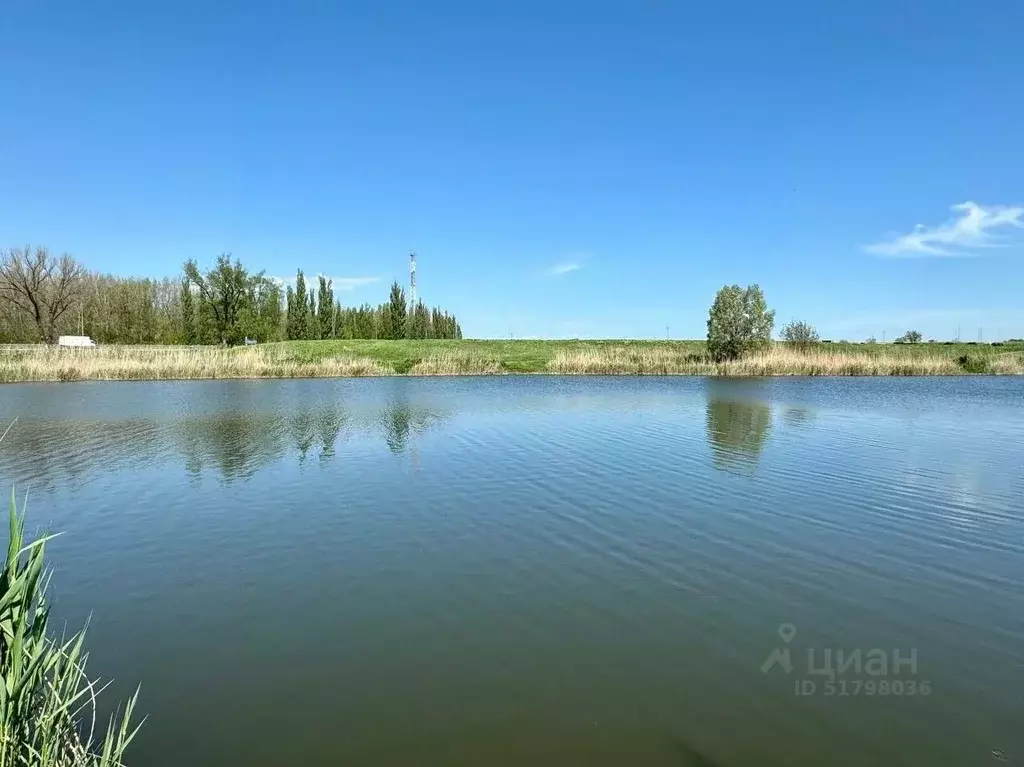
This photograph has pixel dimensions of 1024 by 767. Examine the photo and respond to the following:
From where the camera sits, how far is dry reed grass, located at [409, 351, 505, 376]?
37.0m

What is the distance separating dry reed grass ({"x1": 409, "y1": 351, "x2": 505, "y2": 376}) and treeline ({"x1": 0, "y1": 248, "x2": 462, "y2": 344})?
868 inches

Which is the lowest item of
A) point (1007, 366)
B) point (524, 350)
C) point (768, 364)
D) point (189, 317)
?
point (1007, 366)

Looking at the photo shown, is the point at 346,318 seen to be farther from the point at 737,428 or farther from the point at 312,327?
the point at 737,428

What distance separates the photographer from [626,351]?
4212cm

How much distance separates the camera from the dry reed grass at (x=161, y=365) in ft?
102

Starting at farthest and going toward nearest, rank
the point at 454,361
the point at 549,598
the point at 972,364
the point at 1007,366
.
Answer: the point at 972,364
the point at 1007,366
the point at 454,361
the point at 549,598

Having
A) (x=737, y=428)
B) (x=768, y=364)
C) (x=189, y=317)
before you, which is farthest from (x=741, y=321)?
(x=189, y=317)

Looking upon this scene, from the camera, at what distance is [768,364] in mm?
36281

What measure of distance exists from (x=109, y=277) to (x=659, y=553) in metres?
75.9

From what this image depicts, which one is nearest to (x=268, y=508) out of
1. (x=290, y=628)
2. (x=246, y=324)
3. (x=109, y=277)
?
(x=290, y=628)

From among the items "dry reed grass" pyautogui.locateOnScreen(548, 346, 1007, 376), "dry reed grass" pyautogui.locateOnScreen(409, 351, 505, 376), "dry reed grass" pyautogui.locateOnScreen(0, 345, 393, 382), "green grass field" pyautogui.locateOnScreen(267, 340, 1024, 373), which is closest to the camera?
"dry reed grass" pyautogui.locateOnScreen(0, 345, 393, 382)

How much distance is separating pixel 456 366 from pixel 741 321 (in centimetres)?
1733

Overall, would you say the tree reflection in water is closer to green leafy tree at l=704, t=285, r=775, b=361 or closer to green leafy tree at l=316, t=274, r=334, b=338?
green leafy tree at l=704, t=285, r=775, b=361

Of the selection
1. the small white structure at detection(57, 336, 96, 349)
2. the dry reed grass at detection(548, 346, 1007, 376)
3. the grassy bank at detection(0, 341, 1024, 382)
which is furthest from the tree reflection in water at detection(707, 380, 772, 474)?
the small white structure at detection(57, 336, 96, 349)
